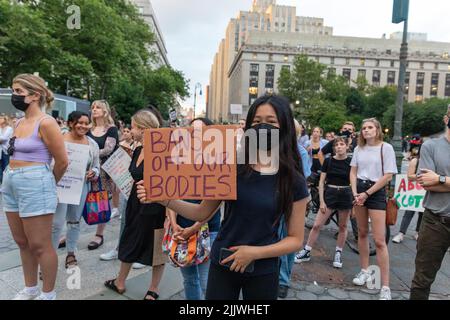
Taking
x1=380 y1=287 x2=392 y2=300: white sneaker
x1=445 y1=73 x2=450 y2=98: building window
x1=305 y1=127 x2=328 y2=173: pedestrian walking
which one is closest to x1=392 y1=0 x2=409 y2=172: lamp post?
x1=305 y1=127 x2=328 y2=173: pedestrian walking

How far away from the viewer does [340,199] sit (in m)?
4.72

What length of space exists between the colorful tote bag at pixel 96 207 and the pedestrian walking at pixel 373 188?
121 inches

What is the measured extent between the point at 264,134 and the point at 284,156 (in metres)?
0.17

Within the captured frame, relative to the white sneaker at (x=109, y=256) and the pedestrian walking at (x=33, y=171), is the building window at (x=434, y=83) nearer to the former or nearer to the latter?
the white sneaker at (x=109, y=256)

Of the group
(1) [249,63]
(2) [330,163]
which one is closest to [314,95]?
(1) [249,63]

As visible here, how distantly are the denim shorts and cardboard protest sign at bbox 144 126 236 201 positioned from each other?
1425 mm

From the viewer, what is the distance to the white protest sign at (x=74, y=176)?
3.64 metres

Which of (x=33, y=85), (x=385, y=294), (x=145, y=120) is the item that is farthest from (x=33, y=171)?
(x=385, y=294)

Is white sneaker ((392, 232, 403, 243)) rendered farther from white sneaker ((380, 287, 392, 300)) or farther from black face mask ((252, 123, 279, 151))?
black face mask ((252, 123, 279, 151))

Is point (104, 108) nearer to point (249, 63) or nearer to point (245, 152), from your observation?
point (245, 152)

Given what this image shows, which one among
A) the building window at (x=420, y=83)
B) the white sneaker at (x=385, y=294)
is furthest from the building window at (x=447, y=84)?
the white sneaker at (x=385, y=294)
